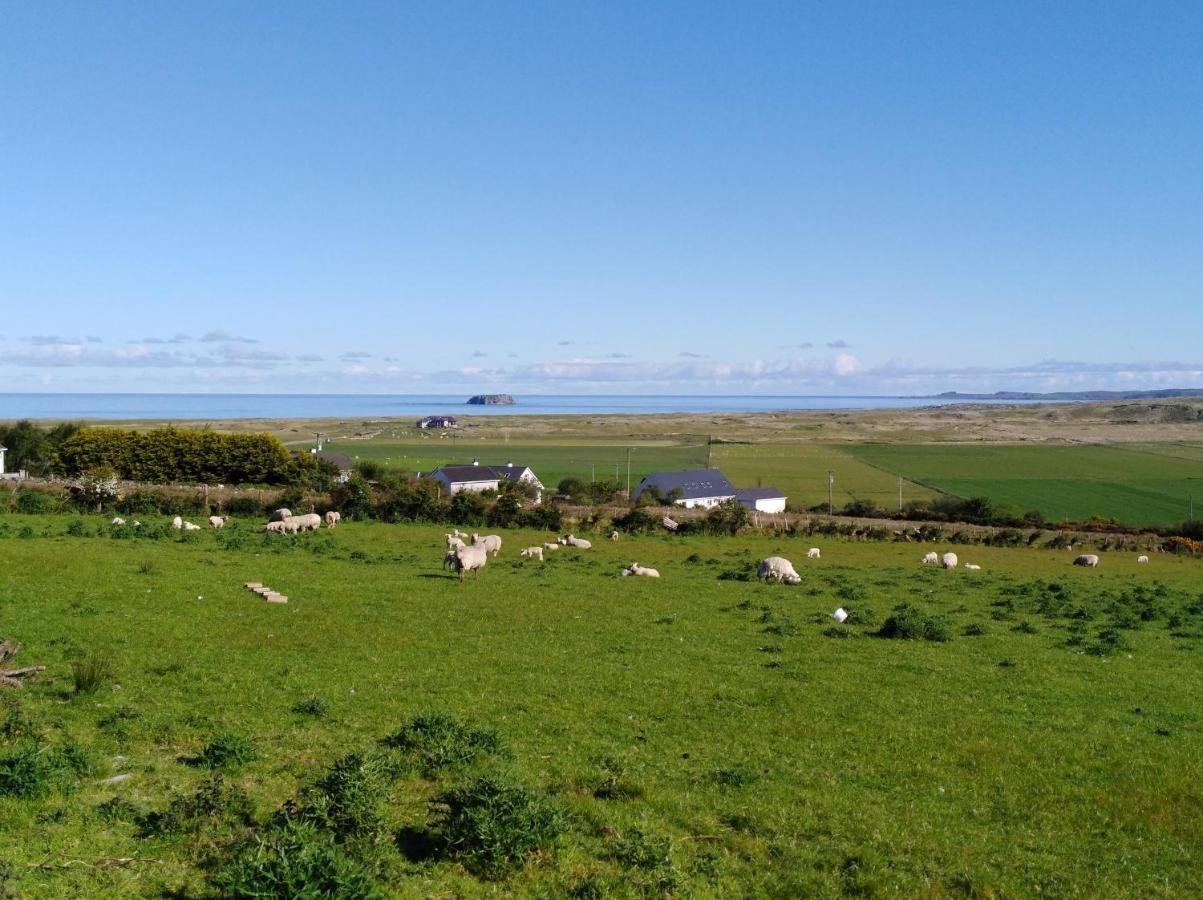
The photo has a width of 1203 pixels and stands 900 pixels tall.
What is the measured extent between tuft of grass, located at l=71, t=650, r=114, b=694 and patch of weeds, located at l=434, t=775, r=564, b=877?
859 cm

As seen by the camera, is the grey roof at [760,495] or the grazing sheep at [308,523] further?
the grey roof at [760,495]

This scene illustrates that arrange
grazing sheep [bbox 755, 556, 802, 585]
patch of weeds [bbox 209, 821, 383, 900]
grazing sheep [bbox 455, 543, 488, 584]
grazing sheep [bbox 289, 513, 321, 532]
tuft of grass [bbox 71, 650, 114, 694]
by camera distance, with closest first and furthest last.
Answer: patch of weeds [bbox 209, 821, 383, 900]
tuft of grass [bbox 71, 650, 114, 694]
grazing sheep [bbox 455, 543, 488, 584]
grazing sheep [bbox 755, 556, 802, 585]
grazing sheep [bbox 289, 513, 321, 532]

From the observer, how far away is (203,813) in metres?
9.26

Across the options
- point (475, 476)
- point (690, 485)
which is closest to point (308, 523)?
point (475, 476)

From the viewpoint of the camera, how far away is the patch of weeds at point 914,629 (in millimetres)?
22234

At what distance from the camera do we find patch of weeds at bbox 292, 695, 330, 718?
13.6m

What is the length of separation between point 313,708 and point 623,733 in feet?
17.1

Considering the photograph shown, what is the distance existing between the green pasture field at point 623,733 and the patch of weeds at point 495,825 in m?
0.09

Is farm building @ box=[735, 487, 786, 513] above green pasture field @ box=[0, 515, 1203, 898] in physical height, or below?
below

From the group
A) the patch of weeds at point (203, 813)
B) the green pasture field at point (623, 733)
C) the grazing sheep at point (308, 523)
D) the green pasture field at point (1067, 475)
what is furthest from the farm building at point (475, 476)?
the patch of weeds at point (203, 813)

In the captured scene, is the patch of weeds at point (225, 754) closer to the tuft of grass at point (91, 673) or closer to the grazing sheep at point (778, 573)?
the tuft of grass at point (91, 673)

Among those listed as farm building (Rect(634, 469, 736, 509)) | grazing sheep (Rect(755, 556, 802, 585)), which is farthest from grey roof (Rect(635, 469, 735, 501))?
grazing sheep (Rect(755, 556, 802, 585))

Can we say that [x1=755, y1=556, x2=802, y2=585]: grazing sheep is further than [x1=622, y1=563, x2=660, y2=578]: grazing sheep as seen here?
No

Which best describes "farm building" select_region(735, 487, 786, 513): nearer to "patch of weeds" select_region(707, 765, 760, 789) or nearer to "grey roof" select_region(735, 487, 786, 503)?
"grey roof" select_region(735, 487, 786, 503)
